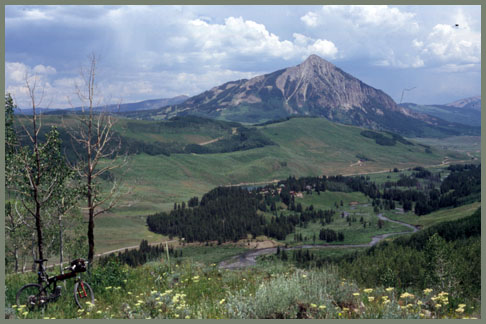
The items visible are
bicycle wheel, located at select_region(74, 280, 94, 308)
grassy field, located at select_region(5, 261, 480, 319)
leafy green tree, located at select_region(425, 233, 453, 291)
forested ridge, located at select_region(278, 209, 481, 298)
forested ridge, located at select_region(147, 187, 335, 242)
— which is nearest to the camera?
grassy field, located at select_region(5, 261, 480, 319)

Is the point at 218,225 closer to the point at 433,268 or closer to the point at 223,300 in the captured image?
the point at 433,268

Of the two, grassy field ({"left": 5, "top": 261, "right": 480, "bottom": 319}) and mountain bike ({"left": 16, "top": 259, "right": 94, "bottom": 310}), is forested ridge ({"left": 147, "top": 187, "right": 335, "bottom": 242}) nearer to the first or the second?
grassy field ({"left": 5, "top": 261, "right": 480, "bottom": 319})

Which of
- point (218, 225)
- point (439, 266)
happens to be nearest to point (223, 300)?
point (439, 266)

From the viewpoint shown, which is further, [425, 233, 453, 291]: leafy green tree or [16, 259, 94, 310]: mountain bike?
[425, 233, 453, 291]: leafy green tree

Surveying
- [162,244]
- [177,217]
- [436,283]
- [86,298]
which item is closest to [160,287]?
[86,298]

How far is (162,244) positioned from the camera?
154m

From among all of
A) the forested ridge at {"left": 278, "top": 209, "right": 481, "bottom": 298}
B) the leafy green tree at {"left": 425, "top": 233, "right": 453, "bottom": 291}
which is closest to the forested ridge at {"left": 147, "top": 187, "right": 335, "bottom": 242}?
the forested ridge at {"left": 278, "top": 209, "right": 481, "bottom": 298}

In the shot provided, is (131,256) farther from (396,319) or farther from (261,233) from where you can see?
(396,319)

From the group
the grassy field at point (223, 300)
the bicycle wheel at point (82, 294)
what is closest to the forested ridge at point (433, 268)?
the grassy field at point (223, 300)

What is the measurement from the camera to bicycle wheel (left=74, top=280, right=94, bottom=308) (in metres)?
16.1

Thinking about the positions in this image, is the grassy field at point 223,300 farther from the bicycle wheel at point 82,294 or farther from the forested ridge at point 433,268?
the forested ridge at point 433,268

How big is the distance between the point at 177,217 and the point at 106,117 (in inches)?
6870

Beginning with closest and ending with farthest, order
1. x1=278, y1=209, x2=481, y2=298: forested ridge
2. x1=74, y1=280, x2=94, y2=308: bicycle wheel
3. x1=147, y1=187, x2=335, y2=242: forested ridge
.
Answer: x1=74, y1=280, x2=94, y2=308: bicycle wheel → x1=278, y1=209, x2=481, y2=298: forested ridge → x1=147, y1=187, x2=335, y2=242: forested ridge

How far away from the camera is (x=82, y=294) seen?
16984 mm
